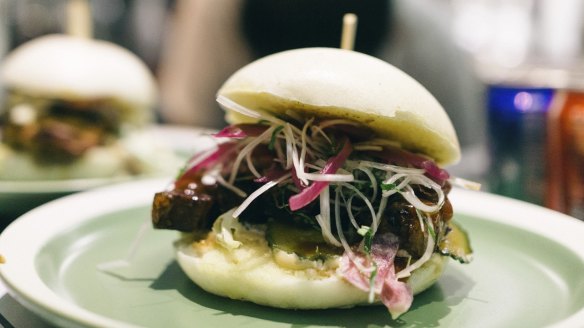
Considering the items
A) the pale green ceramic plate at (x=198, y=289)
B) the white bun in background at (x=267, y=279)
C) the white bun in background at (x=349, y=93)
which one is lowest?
the pale green ceramic plate at (x=198, y=289)

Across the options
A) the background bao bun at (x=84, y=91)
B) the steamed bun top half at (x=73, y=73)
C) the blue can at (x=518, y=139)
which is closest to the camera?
the blue can at (x=518, y=139)

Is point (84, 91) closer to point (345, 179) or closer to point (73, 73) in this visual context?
point (73, 73)

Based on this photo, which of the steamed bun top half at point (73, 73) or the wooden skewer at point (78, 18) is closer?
the steamed bun top half at point (73, 73)

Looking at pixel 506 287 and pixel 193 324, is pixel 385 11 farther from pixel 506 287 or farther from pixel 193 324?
pixel 193 324

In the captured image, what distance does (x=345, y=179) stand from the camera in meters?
1.44

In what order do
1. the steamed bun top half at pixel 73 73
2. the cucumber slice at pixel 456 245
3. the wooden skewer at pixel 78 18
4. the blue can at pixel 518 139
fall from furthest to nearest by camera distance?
the wooden skewer at pixel 78 18, the steamed bun top half at pixel 73 73, the blue can at pixel 518 139, the cucumber slice at pixel 456 245

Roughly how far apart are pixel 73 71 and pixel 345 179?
6.48 feet

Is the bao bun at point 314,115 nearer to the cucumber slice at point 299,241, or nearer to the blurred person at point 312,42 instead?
the cucumber slice at point 299,241

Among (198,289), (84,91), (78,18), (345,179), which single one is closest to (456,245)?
(345,179)

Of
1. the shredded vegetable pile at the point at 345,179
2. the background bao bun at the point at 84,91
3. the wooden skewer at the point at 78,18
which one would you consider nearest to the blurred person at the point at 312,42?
the background bao bun at the point at 84,91

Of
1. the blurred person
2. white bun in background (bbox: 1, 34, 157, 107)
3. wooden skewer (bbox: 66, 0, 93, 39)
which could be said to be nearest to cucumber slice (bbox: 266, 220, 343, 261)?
white bun in background (bbox: 1, 34, 157, 107)

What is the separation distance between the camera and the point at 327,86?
1399 millimetres

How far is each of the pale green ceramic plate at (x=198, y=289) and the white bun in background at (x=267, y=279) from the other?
0.10ft

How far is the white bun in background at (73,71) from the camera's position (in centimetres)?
292
